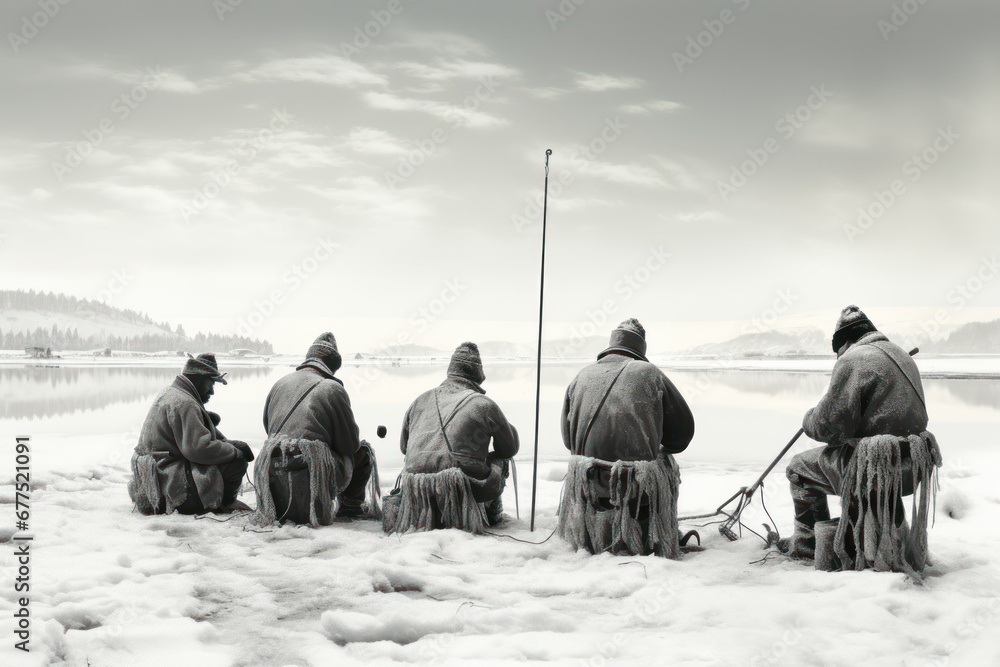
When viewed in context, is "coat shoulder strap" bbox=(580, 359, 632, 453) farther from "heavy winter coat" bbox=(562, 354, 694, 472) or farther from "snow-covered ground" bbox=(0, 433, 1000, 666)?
"snow-covered ground" bbox=(0, 433, 1000, 666)

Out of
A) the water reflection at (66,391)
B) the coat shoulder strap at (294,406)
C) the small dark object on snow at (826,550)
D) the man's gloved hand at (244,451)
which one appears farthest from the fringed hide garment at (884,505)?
the water reflection at (66,391)

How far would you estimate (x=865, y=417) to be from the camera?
14.8ft

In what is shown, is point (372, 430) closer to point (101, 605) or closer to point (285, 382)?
point (285, 382)

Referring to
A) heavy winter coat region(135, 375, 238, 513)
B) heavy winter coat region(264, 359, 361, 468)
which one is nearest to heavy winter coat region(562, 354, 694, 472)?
heavy winter coat region(264, 359, 361, 468)

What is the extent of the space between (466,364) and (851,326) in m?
2.55

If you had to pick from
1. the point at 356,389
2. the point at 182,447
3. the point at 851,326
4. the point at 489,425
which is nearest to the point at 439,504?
the point at 489,425

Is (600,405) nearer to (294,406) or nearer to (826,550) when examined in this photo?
(826,550)

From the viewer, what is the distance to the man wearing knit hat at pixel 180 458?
19.1ft

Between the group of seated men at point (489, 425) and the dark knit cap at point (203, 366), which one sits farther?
the dark knit cap at point (203, 366)

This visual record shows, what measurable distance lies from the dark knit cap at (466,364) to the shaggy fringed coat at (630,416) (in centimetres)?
100

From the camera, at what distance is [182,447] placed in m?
5.84

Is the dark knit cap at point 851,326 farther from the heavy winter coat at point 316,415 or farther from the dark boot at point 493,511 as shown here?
the heavy winter coat at point 316,415

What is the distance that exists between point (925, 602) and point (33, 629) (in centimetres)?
400

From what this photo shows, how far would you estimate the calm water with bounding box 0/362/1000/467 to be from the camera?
10570mm
